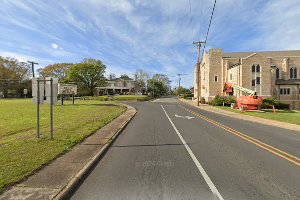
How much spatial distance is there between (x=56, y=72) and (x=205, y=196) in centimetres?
9451

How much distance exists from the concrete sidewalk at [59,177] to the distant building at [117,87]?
88.6m

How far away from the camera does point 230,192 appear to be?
4.30 meters

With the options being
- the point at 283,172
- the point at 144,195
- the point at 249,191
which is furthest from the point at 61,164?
the point at 283,172

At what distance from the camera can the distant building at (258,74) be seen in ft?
128

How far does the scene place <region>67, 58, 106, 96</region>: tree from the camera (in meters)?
66.6

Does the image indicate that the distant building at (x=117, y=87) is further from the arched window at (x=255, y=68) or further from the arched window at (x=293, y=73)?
the arched window at (x=293, y=73)

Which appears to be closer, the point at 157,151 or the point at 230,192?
the point at 230,192

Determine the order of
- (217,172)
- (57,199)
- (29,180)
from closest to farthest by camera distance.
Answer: (57,199)
(29,180)
(217,172)

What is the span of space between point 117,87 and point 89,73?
98.7ft

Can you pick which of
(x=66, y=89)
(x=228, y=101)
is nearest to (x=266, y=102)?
(x=228, y=101)

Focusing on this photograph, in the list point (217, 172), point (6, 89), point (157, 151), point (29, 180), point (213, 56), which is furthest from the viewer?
point (6, 89)

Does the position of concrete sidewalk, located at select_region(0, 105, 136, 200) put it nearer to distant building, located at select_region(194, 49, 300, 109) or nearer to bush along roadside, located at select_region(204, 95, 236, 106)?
bush along roadside, located at select_region(204, 95, 236, 106)

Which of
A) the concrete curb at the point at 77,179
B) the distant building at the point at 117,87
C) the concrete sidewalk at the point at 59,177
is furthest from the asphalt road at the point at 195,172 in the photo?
the distant building at the point at 117,87

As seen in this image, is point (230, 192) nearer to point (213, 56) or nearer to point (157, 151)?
point (157, 151)
